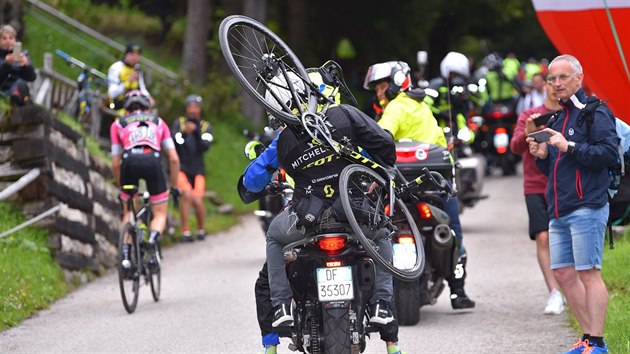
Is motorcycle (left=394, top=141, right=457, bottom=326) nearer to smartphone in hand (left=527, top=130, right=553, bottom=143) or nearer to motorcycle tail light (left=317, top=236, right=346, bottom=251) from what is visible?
smartphone in hand (left=527, top=130, right=553, bottom=143)

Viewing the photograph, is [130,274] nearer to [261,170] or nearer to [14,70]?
[14,70]

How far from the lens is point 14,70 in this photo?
46.9 ft

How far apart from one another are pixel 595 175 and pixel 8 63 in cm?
743

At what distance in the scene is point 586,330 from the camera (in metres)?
8.94

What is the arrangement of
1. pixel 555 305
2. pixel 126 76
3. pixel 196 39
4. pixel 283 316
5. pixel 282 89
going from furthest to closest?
pixel 196 39 < pixel 126 76 < pixel 555 305 < pixel 282 89 < pixel 283 316

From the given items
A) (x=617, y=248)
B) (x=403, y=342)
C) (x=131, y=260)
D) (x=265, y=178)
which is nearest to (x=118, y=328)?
(x=131, y=260)

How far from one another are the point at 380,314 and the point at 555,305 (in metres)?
4.03

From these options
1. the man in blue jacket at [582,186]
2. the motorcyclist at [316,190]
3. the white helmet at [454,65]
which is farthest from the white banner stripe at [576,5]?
the motorcyclist at [316,190]

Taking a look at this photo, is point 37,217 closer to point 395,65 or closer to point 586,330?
point 395,65

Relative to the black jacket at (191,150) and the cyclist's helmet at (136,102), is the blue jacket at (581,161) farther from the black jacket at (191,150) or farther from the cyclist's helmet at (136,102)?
the black jacket at (191,150)

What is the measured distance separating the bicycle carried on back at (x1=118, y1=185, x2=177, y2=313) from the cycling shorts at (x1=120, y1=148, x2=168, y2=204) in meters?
0.10

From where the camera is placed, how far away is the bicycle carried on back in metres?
12.4

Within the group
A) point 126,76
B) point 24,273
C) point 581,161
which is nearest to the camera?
point 581,161

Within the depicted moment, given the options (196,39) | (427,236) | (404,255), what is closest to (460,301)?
(427,236)
